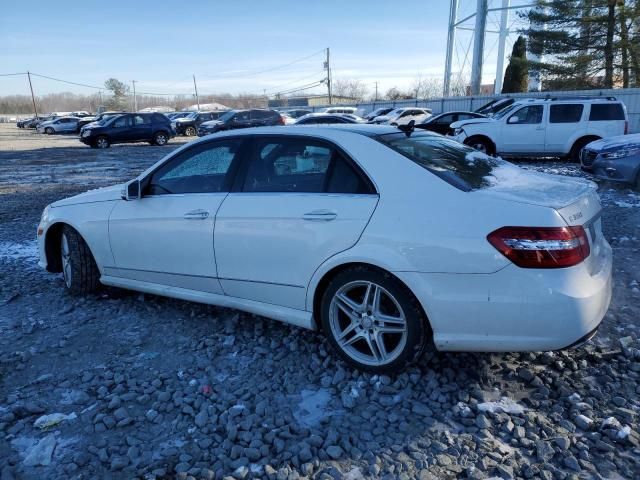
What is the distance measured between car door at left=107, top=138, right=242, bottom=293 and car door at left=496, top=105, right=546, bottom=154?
39.9 feet

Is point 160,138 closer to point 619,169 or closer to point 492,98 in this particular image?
point 492,98

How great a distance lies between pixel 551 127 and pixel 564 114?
50 cm

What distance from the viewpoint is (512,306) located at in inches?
106

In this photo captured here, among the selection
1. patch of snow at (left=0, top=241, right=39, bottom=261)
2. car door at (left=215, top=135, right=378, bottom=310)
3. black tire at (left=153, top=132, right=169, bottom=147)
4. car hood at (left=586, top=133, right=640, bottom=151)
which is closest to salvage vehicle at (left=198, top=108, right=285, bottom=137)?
black tire at (left=153, top=132, right=169, bottom=147)

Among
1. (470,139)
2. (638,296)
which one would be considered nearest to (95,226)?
(638,296)

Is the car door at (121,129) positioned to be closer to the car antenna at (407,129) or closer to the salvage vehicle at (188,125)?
the salvage vehicle at (188,125)

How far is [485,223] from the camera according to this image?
107 inches

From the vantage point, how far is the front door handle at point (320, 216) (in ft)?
10.2

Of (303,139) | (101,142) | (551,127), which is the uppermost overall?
(303,139)

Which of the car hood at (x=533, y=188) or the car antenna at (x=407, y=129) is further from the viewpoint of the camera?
the car antenna at (x=407, y=129)

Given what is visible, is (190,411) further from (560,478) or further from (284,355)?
(560,478)

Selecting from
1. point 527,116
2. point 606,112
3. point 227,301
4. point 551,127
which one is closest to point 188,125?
point 527,116

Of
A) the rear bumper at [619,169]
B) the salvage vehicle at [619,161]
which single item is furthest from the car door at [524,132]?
the rear bumper at [619,169]

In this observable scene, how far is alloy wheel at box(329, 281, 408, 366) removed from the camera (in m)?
3.08
